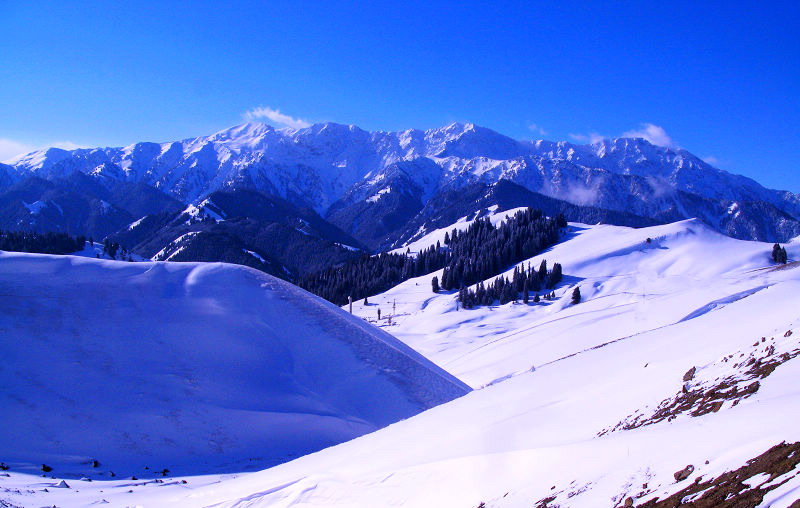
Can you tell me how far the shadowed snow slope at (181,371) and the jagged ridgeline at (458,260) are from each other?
9200cm

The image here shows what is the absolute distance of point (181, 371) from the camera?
85.6ft

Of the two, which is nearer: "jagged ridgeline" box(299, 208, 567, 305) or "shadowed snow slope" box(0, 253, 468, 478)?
"shadowed snow slope" box(0, 253, 468, 478)

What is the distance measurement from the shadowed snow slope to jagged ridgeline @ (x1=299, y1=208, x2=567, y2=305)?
92.0 m

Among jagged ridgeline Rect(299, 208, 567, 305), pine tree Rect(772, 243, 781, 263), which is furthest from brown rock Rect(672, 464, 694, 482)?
jagged ridgeline Rect(299, 208, 567, 305)

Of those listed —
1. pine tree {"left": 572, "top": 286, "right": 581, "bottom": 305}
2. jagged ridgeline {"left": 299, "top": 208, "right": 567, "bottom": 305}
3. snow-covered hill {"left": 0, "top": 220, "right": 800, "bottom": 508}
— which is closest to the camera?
snow-covered hill {"left": 0, "top": 220, "right": 800, "bottom": 508}

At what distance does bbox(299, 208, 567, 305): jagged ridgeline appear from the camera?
419 ft

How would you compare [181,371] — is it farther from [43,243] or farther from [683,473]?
[43,243]

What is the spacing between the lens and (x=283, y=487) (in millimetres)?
14328

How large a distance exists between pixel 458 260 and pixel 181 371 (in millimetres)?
114669

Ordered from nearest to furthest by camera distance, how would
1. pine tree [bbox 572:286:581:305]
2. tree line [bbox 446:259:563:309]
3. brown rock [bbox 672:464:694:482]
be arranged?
brown rock [bbox 672:464:694:482], pine tree [bbox 572:286:581:305], tree line [bbox 446:259:563:309]

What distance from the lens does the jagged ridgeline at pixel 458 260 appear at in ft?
419

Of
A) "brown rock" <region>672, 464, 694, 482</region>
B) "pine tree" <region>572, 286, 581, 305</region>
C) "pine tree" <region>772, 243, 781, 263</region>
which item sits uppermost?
"pine tree" <region>772, 243, 781, 263</region>

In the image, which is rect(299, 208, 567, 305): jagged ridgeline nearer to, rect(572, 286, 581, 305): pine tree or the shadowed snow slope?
rect(572, 286, 581, 305): pine tree

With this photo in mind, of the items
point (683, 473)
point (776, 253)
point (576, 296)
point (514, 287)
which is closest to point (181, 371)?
point (683, 473)
